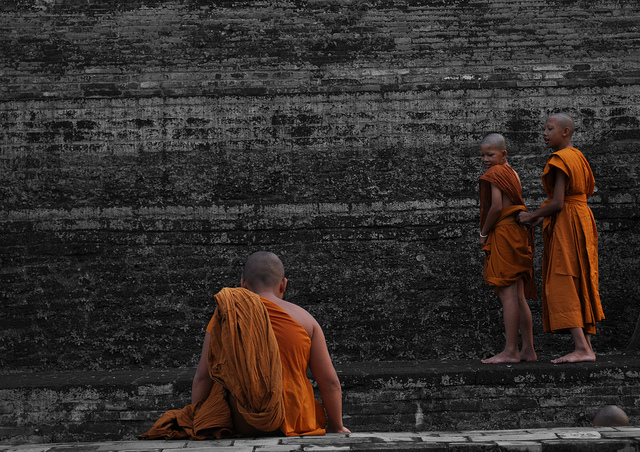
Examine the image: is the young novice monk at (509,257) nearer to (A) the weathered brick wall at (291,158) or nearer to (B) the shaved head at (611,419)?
(A) the weathered brick wall at (291,158)

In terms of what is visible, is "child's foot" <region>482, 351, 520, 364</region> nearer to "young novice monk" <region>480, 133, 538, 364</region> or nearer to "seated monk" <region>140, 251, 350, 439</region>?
"young novice monk" <region>480, 133, 538, 364</region>

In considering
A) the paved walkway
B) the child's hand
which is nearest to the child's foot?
the child's hand

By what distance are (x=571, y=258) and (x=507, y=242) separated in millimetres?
500

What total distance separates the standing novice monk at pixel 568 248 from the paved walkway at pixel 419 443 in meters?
2.26

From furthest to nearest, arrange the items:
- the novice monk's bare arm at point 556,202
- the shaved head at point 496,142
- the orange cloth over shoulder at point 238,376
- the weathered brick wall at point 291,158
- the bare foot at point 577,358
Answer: the weathered brick wall at point 291,158, the shaved head at point 496,142, the novice monk's bare arm at point 556,202, the bare foot at point 577,358, the orange cloth over shoulder at point 238,376

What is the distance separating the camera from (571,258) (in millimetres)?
5672

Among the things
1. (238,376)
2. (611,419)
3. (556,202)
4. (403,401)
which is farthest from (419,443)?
(556,202)

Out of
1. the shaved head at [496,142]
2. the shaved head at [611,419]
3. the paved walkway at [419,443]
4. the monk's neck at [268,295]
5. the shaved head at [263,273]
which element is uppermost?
the shaved head at [496,142]

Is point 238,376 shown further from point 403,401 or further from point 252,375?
point 403,401

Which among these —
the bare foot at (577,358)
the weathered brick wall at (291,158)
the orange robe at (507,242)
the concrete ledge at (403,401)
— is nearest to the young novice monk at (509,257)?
the orange robe at (507,242)

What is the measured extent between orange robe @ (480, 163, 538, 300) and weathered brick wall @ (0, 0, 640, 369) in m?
0.94

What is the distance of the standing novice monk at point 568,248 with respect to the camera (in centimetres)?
560

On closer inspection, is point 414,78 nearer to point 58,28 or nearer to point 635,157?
point 635,157

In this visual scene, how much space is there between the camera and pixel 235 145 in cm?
758
